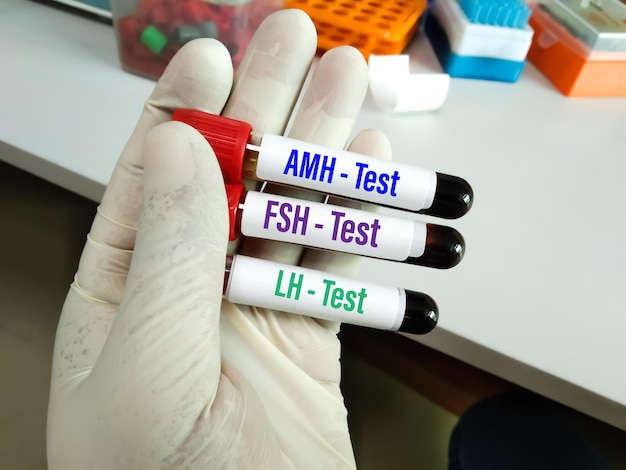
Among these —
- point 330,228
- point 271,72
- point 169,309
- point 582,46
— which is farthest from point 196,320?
point 582,46

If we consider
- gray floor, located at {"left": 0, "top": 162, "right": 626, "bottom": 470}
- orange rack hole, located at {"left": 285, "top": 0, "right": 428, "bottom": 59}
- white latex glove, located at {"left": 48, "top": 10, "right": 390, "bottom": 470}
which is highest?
orange rack hole, located at {"left": 285, "top": 0, "right": 428, "bottom": 59}

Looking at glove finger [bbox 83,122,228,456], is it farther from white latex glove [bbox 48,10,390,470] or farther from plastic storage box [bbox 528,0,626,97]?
plastic storage box [bbox 528,0,626,97]

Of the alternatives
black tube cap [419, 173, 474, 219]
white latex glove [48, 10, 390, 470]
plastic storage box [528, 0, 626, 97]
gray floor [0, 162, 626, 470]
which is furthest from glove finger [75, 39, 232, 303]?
plastic storage box [528, 0, 626, 97]

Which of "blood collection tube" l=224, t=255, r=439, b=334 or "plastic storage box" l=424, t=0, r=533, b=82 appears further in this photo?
"plastic storage box" l=424, t=0, r=533, b=82

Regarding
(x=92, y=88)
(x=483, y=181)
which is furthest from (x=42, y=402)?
(x=483, y=181)

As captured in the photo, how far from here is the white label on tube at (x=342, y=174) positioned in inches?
15.0

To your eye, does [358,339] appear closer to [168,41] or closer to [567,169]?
[567,169]

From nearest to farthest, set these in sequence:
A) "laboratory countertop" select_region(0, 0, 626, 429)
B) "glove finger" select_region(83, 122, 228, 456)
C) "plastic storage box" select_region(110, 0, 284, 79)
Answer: "glove finger" select_region(83, 122, 228, 456), "laboratory countertop" select_region(0, 0, 626, 429), "plastic storage box" select_region(110, 0, 284, 79)

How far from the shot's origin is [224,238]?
1.13 ft

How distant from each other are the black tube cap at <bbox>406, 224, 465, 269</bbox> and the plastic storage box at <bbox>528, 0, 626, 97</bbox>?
0.45 m

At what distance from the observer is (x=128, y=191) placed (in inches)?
15.5

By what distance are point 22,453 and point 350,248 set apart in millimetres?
491

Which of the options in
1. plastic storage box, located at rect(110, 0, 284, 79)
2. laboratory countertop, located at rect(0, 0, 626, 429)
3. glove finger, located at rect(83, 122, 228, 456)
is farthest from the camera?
plastic storage box, located at rect(110, 0, 284, 79)

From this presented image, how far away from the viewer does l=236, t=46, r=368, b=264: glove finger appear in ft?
1.43
